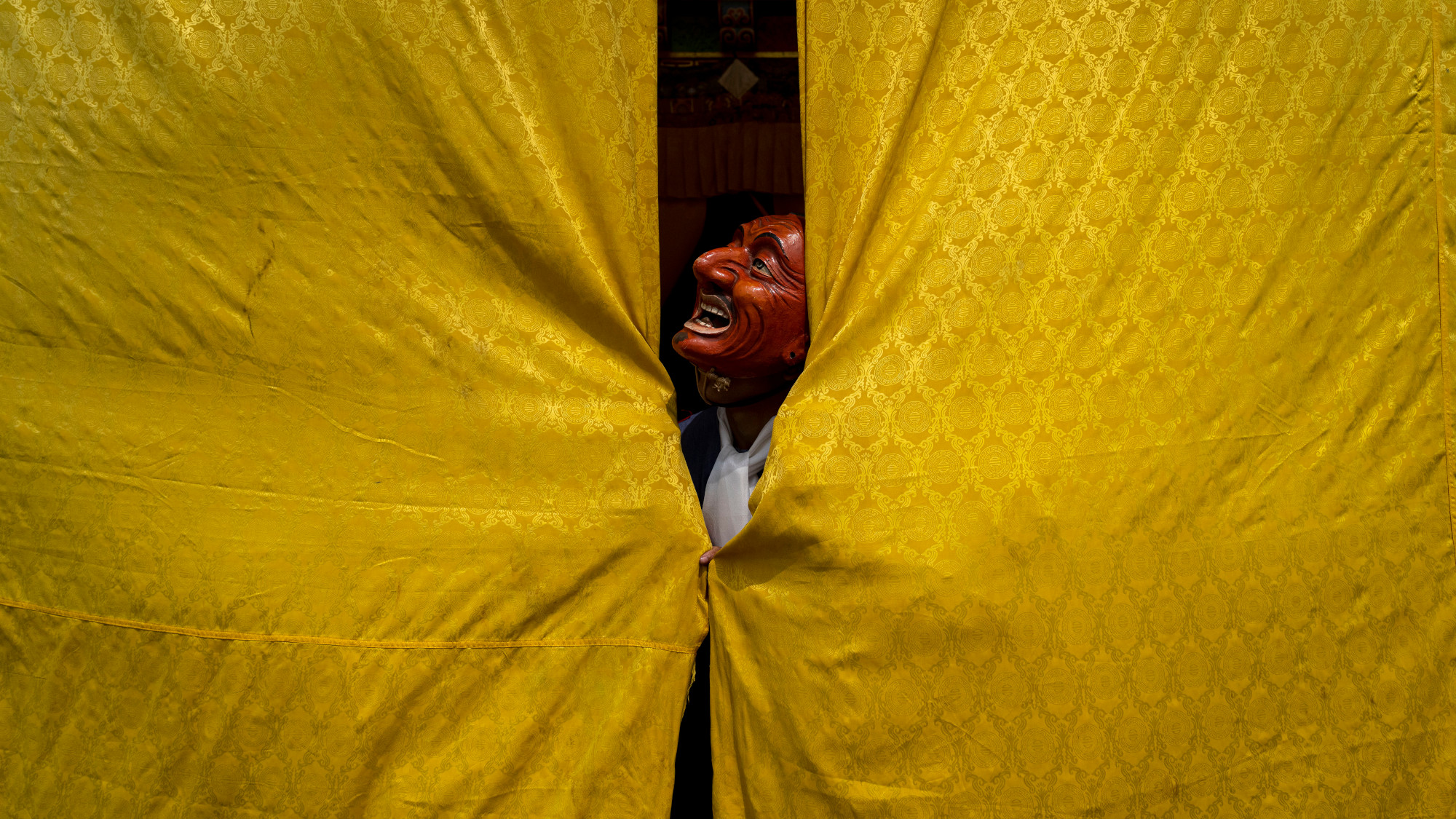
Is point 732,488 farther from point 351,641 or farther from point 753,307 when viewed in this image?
point 351,641

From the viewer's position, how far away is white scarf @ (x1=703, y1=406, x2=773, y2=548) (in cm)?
207

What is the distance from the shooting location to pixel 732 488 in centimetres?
210

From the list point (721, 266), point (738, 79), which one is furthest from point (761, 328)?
point (738, 79)

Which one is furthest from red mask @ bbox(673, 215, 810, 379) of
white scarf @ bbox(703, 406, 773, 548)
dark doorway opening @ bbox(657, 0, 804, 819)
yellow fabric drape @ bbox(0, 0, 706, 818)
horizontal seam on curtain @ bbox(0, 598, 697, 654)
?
dark doorway opening @ bbox(657, 0, 804, 819)

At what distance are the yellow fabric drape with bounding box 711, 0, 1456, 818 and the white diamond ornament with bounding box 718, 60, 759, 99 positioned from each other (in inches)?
56.2

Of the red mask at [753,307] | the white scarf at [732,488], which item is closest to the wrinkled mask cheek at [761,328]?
the red mask at [753,307]

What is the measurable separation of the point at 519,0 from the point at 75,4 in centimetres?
85

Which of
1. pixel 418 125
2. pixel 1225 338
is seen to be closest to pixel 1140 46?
pixel 1225 338

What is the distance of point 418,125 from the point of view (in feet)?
5.90

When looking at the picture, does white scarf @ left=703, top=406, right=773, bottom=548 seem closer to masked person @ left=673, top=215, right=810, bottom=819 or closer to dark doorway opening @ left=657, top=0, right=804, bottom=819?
masked person @ left=673, top=215, right=810, bottom=819

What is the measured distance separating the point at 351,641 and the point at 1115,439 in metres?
1.43

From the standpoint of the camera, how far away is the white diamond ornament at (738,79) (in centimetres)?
321

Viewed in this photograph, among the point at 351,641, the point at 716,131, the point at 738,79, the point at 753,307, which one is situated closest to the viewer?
the point at 351,641

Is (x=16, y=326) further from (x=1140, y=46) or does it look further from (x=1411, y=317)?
(x=1411, y=317)
